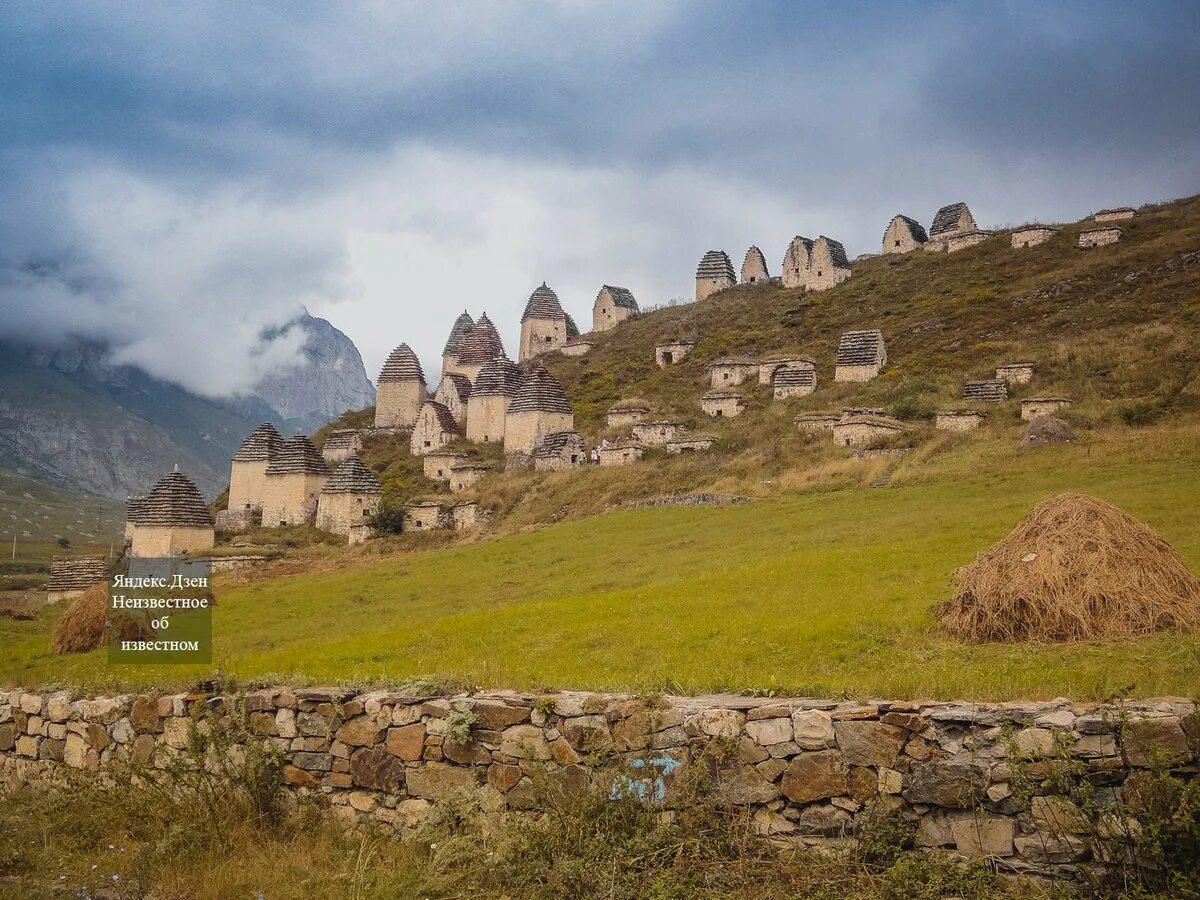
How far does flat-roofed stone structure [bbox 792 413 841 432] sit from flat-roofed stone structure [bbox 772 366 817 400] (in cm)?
1055

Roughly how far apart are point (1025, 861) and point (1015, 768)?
669 mm

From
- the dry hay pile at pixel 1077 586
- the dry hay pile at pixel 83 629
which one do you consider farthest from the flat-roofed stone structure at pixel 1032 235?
the dry hay pile at pixel 83 629

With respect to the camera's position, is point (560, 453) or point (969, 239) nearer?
point (560, 453)

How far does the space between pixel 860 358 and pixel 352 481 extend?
30.2m

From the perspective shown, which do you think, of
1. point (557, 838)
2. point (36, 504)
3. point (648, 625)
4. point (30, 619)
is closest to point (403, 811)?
point (557, 838)

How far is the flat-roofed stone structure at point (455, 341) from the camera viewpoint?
84144 mm

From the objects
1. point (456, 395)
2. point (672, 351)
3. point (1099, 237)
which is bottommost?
point (456, 395)

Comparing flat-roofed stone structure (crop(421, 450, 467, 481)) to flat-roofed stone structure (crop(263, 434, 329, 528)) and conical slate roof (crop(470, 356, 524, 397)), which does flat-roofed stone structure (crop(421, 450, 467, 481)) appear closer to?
flat-roofed stone structure (crop(263, 434, 329, 528))

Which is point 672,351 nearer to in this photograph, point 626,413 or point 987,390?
point 626,413

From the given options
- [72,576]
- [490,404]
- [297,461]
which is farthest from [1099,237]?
[72,576]

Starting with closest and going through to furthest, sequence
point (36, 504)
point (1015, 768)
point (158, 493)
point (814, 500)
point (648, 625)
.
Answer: point (1015, 768)
point (648, 625)
point (814, 500)
point (158, 493)
point (36, 504)

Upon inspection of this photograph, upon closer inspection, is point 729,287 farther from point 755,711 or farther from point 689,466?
point 755,711

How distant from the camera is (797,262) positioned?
98.0m

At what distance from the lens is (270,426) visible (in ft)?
195
